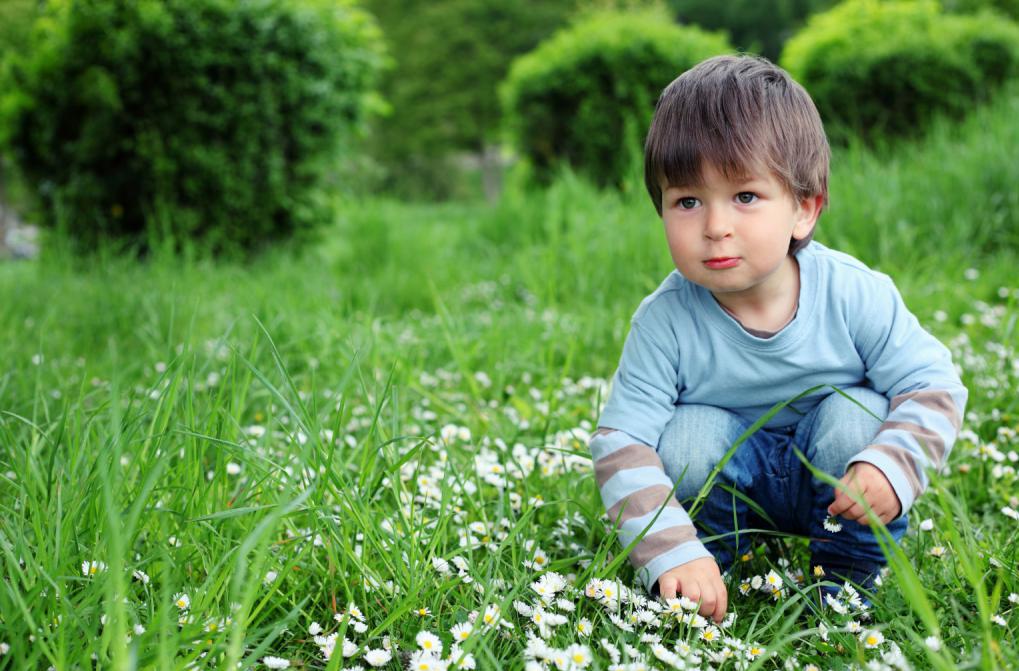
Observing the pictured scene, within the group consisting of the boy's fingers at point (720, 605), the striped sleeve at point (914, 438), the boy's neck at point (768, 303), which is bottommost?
the boy's fingers at point (720, 605)

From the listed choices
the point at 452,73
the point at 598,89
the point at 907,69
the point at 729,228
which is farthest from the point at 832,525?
the point at 452,73

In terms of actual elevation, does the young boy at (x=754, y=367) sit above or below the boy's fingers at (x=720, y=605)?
above

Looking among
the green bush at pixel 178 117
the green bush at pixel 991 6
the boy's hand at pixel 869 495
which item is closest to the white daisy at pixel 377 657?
the boy's hand at pixel 869 495

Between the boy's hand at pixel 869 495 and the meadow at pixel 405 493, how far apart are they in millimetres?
174

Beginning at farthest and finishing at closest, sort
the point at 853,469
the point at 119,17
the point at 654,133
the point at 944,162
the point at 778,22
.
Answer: the point at 778,22
the point at 119,17
the point at 944,162
the point at 654,133
the point at 853,469

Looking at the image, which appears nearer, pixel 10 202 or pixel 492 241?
pixel 492 241

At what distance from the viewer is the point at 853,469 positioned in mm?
1540

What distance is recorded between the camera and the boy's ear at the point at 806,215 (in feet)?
5.64

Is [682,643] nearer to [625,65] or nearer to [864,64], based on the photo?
[625,65]

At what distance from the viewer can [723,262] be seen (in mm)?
1604

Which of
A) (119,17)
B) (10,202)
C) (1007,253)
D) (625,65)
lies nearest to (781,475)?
(1007,253)

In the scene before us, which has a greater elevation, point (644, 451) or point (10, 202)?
point (644, 451)

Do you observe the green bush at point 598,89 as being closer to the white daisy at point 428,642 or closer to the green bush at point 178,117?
the green bush at point 178,117

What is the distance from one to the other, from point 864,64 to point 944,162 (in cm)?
316
